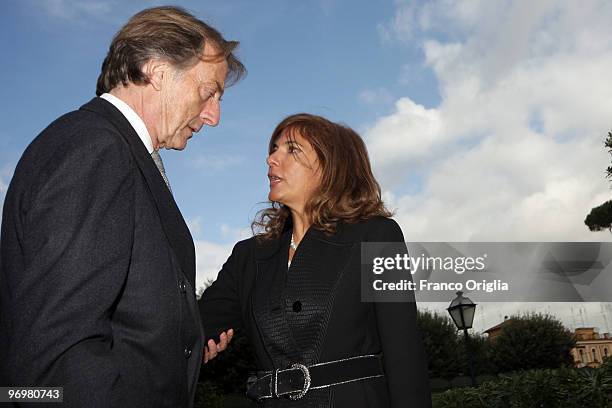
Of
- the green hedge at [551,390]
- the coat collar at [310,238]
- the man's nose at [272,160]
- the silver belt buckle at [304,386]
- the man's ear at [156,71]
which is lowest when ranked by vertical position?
the green hedge at [551,390]

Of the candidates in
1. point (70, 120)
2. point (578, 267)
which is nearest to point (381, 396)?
point (70, 120)

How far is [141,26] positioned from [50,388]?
152 cm

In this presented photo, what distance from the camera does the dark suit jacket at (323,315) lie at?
3.29m

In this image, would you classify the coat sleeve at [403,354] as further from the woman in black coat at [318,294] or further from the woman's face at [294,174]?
the woman's face at [294,174]

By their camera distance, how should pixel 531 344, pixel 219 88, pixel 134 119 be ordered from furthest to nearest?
pixel 531 344 < pixel 219 88 < pixel 134 119

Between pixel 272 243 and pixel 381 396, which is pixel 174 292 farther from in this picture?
pixel 272 243

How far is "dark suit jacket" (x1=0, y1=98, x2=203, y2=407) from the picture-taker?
5.64 feet

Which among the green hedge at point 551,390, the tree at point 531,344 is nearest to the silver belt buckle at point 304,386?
the green hedge at point 551,390

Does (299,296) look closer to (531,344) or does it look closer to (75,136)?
(75,136)

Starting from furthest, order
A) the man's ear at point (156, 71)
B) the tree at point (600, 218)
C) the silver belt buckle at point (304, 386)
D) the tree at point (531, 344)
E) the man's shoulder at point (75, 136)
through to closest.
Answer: the tree at point (531, 344) < the tree at point (600, 218) < the silver belt buckle at point (304, 386) < the man's ear at point (156, 71) < the man's shoulder at point (75, 136)

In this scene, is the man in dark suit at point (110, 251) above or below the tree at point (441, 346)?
below

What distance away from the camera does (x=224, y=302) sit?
4.09 metres

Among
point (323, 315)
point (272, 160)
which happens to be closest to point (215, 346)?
point (323, 315)

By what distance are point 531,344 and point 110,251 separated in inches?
1885
